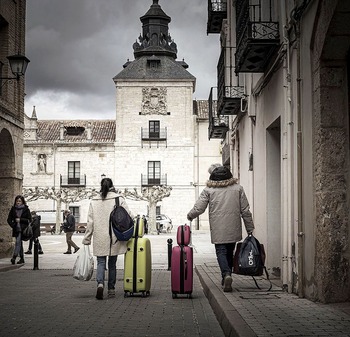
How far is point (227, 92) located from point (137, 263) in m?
7.64

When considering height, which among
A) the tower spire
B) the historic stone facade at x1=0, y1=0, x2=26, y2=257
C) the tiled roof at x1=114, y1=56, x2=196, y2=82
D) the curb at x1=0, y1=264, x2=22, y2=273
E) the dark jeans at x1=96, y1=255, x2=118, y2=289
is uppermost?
the tower spire

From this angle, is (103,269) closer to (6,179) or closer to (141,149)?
(6,179)

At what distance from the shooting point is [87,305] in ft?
30.6

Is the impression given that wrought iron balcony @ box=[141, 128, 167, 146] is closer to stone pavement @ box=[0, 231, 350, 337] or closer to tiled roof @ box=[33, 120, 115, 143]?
tiled roof @ box=[33, 120, 115, 143]

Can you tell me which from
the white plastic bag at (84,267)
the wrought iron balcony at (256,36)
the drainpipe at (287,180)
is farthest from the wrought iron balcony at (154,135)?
the drainpipe at (287,180)

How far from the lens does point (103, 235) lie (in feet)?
Result: 33.5

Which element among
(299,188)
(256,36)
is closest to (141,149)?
(256,36)

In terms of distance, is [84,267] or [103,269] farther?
[84,267]

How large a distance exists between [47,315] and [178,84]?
5509cm

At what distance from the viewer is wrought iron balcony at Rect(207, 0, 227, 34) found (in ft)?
65.8

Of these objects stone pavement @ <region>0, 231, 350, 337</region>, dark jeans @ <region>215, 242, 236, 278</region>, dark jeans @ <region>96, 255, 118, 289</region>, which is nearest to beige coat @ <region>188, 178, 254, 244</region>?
dark jeans @ <region>215, 242, 236, 278</region>

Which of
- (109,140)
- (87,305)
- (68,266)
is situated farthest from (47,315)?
(109,140)

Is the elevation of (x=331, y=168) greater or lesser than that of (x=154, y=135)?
lesser

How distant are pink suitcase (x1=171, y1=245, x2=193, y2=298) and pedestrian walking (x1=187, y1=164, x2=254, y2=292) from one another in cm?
42
